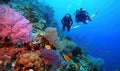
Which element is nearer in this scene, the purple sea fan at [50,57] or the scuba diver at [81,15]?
the purple sea fan at [50,57]

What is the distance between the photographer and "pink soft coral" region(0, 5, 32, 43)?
4066mm

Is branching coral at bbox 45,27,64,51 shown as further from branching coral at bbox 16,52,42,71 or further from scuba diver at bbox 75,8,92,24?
scuba diver at bbox 75,8,92,24

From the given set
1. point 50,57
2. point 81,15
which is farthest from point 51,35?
point 81,15

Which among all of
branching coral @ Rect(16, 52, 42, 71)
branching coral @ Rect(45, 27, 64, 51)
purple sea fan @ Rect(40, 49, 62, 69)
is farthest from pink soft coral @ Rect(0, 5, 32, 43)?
branching coral @ Rect(45, 27, 64, 51)

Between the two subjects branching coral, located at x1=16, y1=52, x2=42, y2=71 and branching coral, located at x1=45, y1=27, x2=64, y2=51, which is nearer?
branching coral, located at x1=16, y1=52, x2=42, y2=71

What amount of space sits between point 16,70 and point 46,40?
148 centimetres

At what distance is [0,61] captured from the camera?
4004 mm

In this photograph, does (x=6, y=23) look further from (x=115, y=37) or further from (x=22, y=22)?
(x=115, y=37)

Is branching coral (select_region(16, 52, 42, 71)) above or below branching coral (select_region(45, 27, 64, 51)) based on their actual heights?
below

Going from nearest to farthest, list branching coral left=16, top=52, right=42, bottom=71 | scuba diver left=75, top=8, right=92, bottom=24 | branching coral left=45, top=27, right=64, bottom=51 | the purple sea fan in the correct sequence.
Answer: branching coral left=16, top=52, right=42, bottom=71 < the purple sea fan < branching coral left=45, top=27, right=64, bottom=51 < scuba diver left=75, top=8, right=92, bottom=24

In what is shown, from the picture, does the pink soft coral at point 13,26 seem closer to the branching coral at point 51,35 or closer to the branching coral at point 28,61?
the branching coral at point 28,61

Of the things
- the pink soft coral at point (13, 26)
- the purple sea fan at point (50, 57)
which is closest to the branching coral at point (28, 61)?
the purple sea fan at point (50, 57)

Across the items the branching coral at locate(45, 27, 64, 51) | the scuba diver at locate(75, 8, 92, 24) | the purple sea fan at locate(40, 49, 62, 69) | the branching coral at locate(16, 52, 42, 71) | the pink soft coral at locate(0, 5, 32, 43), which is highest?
the scuba diver at locate(75, 8, 92, 24)

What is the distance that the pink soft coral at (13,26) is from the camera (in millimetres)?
4066
